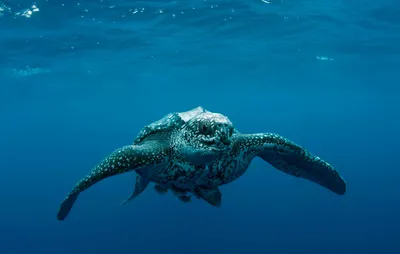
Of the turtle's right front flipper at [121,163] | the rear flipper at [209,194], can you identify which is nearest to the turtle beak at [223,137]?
the turtle's right front flipper at [121,163]

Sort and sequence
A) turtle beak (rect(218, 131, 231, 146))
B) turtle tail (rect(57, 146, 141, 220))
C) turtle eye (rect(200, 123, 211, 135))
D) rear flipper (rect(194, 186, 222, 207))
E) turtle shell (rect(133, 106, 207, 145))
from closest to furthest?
1. turtle beak (rect(218, 131, 231, 146))
2. turtle eye (rect(200, 123, 211, 135))
3. turtle tail (rect(57, 146, 141, 220))
4. turtle shell (rect(133, 106, 207, 145))
5. rear flipper (rect(194, 186, 222, 207))

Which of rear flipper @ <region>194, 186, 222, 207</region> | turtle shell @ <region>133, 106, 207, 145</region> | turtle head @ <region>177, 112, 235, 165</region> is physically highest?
turtle head @ <region>177, 112, 235, 165</region>

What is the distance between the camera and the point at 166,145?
15.9ft

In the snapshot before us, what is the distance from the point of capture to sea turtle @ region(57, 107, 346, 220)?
4215 millimetres

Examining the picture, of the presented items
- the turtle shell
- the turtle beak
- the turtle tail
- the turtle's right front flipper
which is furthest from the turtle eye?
the turtle tail

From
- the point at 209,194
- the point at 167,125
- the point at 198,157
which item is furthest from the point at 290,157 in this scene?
the point at 167,125

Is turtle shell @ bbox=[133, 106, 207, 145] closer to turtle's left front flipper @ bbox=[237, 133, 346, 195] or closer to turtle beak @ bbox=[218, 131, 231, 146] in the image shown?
turtle's left front flipper @ bbox=[237, 133, 346, 195]

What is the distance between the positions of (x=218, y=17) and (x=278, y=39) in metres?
6.76

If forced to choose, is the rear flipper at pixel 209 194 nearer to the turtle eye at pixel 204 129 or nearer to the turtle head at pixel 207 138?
the turtle head at pixel 207 138

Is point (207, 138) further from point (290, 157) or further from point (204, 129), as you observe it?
point (290, 157)

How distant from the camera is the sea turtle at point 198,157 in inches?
166

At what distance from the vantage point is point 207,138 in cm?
→ 411

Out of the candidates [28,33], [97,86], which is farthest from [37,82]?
[28,33]

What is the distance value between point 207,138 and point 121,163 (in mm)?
1216
